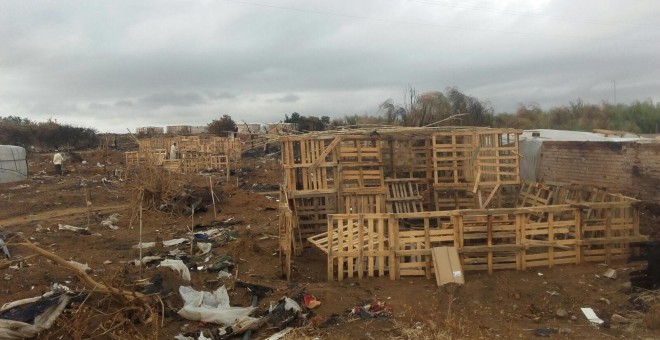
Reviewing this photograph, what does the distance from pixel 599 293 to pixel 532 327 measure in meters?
1.85

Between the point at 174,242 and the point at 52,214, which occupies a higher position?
the point at 52,214

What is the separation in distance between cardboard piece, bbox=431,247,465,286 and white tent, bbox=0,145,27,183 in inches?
953

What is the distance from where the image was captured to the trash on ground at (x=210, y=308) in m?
6.43

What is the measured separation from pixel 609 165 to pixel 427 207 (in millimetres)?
4924

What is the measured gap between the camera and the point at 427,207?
13.1 m

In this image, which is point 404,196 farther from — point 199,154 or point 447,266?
point 199,154

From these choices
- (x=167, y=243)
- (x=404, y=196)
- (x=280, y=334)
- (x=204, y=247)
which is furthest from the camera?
(x=404, y=196)

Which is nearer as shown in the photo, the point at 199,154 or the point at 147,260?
the point at 147,260

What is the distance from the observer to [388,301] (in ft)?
24.2

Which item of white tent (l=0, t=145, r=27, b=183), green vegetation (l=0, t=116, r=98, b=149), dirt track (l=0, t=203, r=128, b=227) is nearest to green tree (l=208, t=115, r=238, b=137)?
green vegetation (l=0, t=116, r=98, b=149)

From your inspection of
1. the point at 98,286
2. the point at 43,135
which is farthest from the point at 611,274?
the point at 43,135

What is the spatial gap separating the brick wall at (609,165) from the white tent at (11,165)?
2425 cm

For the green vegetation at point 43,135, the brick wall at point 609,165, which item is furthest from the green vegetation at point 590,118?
the green vegetation at point 43,135

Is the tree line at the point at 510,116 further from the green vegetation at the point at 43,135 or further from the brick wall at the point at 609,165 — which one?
the green vegetation at the point at 43,135
